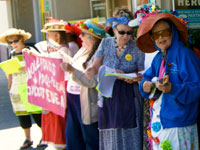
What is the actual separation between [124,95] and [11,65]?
7.53 ft

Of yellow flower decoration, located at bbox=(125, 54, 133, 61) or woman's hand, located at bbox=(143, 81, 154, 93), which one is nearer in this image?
woman's hand, located at bbox=(143, 81, 154, 93)

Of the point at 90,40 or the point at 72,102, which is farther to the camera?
the point at 72,102

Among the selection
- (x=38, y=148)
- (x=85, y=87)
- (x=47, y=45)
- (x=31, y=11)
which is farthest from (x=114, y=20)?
(x=31, y=11)

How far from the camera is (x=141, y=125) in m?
3.94

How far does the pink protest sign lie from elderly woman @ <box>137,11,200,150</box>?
1902 mm

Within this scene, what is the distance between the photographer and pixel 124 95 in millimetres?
3895

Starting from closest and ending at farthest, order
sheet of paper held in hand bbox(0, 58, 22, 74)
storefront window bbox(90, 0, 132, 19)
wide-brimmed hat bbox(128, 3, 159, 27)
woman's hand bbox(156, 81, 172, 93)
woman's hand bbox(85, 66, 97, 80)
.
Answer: woman's hand bbox(156, 81, 172, 93) < wide-brimmed hat bbox(128, 3, 159, 27) < woman's hand bbox(85, 66, 97, 80) < sheet of paper held in hand bbox(0, 58, 22, 74) < storefront window bbox(90, 0, 132, 19)

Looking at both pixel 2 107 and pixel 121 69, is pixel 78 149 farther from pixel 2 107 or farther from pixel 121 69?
pixel 2 107

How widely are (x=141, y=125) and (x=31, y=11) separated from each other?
10.6 m

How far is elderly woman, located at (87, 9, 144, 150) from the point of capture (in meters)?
3.88

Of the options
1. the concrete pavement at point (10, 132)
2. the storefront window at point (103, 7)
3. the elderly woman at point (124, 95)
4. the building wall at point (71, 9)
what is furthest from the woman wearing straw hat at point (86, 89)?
the building wall at point (71, 9)

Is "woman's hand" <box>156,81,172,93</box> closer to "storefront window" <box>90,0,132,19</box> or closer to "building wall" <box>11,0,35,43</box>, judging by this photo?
"storefront window" <box>90,0,132,19</box>

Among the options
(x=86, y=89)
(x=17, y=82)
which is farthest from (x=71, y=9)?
(x=86, y=89)

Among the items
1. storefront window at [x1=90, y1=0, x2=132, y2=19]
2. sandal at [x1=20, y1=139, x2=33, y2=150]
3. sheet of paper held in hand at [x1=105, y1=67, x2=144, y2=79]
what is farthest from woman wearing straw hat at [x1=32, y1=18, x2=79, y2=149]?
storefront window at [x1=90, y1=0, x2=132, y2=19]
